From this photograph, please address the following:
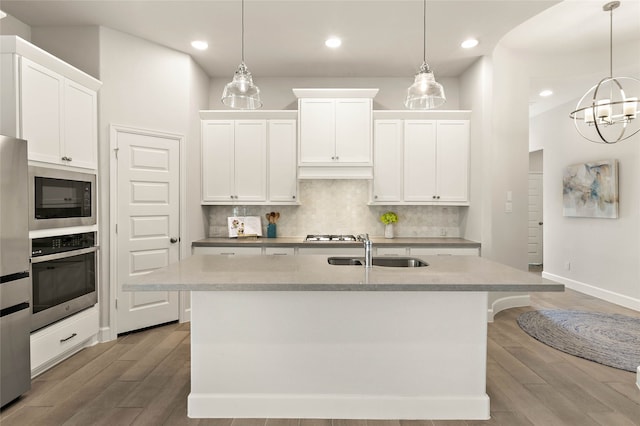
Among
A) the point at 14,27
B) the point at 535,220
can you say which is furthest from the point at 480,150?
the point at 14,27

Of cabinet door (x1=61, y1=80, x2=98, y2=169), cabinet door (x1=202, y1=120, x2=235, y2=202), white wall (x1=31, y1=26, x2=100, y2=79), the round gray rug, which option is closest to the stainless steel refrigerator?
cabinet door (x1=61, y1=80, x2=98, y2=169)

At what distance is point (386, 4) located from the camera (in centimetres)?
320

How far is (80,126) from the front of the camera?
3.29m

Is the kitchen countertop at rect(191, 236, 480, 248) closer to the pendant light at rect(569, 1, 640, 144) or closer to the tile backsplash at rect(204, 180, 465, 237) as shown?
the tile backsplash at rect(204, 180, 465, 237)

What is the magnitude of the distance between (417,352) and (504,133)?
3.29 m

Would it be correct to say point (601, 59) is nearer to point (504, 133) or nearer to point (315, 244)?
point (504, 133)

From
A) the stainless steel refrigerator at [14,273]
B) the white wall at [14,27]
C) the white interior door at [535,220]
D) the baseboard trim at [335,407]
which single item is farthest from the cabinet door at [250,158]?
the white interior door at [535,220]

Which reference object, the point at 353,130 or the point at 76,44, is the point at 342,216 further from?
the point at 76,44

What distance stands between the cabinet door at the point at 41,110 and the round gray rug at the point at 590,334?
182 inches

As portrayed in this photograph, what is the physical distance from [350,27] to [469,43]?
133 cm

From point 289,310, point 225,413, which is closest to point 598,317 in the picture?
point 289,310

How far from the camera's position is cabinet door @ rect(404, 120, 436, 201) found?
4.61 metres

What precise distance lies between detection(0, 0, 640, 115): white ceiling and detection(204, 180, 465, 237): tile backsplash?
1530 mm

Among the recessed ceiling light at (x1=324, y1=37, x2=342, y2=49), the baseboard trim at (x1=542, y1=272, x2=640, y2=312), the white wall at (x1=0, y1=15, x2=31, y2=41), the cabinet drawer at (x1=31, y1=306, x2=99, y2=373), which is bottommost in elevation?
the baseboard trim at (x1=542, y1=272, x2=640, y2=312)
